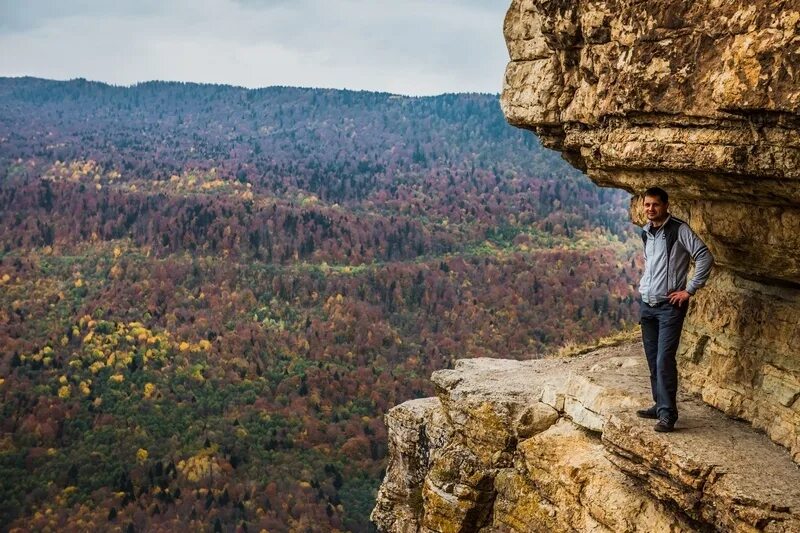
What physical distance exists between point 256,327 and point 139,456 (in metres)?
35.4

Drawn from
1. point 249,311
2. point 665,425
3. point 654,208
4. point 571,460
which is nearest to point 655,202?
point 654,208

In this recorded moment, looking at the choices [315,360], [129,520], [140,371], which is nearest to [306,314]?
[315,360]

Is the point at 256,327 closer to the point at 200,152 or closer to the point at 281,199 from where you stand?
the point at 281,199

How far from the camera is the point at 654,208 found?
25.8ft

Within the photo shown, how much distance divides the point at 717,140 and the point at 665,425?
2899mm

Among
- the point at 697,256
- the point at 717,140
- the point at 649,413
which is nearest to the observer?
the point at 717,140

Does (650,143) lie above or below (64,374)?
above

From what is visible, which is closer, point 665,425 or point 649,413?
point 665,425

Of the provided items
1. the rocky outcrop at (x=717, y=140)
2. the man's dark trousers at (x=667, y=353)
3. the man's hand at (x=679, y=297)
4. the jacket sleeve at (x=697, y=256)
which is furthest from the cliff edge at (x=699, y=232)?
the man's hand at (x=679, y=297)

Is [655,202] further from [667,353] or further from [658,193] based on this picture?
[667,353]

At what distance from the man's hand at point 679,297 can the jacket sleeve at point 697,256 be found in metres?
0.05

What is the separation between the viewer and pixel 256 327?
318 ft

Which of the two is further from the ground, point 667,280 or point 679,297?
point 667,280

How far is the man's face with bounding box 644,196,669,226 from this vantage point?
7.82m
